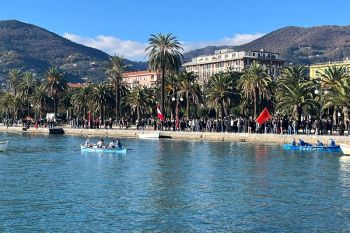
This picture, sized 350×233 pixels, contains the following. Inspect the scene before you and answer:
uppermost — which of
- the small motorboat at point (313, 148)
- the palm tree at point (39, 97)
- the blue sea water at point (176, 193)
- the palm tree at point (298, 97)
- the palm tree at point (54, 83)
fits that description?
the palm tree at point (54, 83)

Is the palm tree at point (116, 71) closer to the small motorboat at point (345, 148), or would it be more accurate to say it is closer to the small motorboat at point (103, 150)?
the small motorboat at point (103, 150)

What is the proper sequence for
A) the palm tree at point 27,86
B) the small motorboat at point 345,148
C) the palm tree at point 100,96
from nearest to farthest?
the small motorboat at point 345,148 < the palm tree at point 100,96 < the palm tree at point 27,86

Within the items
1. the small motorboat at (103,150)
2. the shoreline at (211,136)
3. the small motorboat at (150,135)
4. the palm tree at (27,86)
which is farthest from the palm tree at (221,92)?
the palm tree at (27,86)

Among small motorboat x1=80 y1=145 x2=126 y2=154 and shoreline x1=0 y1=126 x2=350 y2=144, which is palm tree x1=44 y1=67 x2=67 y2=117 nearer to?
shoreline x1=0 y1=126 x2=350 y2=144

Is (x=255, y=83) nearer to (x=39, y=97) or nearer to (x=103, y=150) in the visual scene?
(x=103, y=150)

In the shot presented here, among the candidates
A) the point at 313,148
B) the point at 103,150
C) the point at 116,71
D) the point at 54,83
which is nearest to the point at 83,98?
the point at 54,83

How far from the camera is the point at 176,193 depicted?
3450 cm

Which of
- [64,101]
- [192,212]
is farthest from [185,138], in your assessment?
[64,101]

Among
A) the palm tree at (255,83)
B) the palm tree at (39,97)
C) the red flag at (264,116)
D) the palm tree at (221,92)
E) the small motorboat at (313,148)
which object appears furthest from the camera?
the palm tree at (39,97)

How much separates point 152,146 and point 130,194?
37.4 m

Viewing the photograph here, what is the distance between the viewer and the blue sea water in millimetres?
26344

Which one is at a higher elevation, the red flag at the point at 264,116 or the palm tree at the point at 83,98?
the palm tree at the point at 83,98

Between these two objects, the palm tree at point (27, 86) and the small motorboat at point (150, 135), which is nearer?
the small motorboat at point (150, 135)

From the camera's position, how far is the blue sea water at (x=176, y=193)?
26344 millimetres
